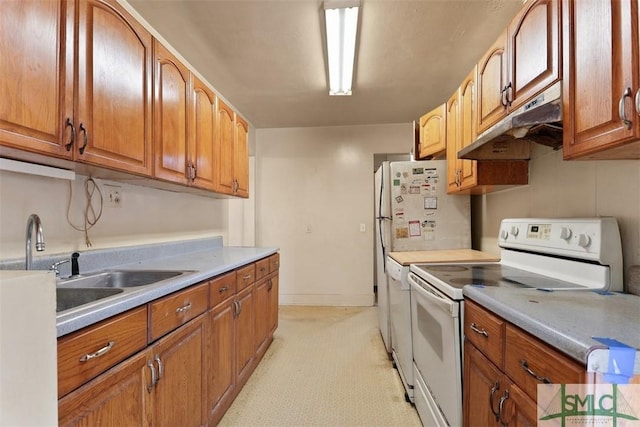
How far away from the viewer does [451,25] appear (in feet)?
6.86

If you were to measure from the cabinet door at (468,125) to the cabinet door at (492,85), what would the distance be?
109 millimetres

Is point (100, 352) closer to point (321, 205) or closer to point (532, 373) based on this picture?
point (532, 373)

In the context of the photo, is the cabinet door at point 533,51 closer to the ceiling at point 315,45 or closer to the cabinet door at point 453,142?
the ceiling at point 315,45

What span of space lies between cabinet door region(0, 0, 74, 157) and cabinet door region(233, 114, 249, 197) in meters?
1.66

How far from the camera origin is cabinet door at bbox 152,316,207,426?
1185 mm

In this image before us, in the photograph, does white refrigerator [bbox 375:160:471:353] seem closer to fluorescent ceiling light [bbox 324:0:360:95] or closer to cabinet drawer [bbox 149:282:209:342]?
fluorescent ceiling light [bbox 324:0:360:95]

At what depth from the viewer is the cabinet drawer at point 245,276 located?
1.99 meters

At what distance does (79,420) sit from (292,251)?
3495mm

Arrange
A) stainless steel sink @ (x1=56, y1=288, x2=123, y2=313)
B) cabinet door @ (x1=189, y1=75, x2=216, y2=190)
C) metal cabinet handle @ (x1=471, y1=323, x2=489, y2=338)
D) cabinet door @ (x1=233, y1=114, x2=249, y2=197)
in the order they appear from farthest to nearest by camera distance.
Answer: cabinet door @ (x1=233, y1=114, x2=249, y2=197) → cabinet door @ (x1=189, y1=75, x2=216, y2=190) → stainless steel sink @ (x1=56, y1=288, x2=123, y2=313) → metal cabinet handle @ (x1=471, y1=323, x2=489, y2=338)

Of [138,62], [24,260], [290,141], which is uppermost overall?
[290,141]

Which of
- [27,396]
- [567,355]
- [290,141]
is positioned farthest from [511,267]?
[290,141]

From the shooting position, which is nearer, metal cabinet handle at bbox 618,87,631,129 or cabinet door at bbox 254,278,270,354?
metal cabinet handle at bbox 618,87,631,129

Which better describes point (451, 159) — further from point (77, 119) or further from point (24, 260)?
point (24, 260)

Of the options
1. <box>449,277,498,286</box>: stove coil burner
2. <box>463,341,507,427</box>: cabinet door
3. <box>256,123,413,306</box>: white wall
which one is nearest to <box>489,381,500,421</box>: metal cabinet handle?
<box>463,341,507,427</box>: cabinet door
